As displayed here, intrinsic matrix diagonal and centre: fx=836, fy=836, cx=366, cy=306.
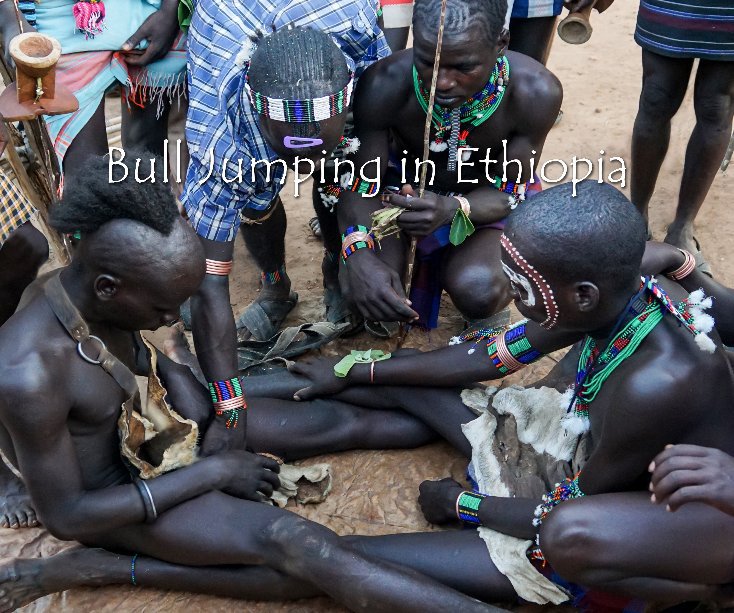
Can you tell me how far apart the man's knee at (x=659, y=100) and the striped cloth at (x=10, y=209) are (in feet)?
8.44

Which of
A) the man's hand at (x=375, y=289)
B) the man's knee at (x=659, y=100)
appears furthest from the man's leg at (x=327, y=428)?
the man's knee at (x=659, y=100)

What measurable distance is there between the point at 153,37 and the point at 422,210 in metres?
1.46

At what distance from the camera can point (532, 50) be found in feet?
13.2

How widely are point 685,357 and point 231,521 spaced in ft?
4.17

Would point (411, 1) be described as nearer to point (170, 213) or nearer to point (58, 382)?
point (170, 213)

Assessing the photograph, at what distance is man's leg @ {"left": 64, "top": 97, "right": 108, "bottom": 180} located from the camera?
3.56 metres

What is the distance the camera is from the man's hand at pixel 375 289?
304 centimetres

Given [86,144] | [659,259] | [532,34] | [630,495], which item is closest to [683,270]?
[659,259]

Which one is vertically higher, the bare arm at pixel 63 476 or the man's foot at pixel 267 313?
the bare arm at pixel 63 476

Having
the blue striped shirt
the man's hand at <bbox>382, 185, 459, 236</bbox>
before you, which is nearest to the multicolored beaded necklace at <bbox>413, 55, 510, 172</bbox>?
the man's hand at <bbox>382, 185, 459, 236</bbox>

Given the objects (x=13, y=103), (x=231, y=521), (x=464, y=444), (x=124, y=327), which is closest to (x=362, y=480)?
(x=464, y=444)

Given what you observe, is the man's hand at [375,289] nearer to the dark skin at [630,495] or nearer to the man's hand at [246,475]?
the man's hand at [246,475]

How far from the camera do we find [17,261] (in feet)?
9.05

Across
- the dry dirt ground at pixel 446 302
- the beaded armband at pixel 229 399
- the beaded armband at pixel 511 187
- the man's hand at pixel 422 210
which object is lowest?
the dry dirt ground at pixel 446 302
